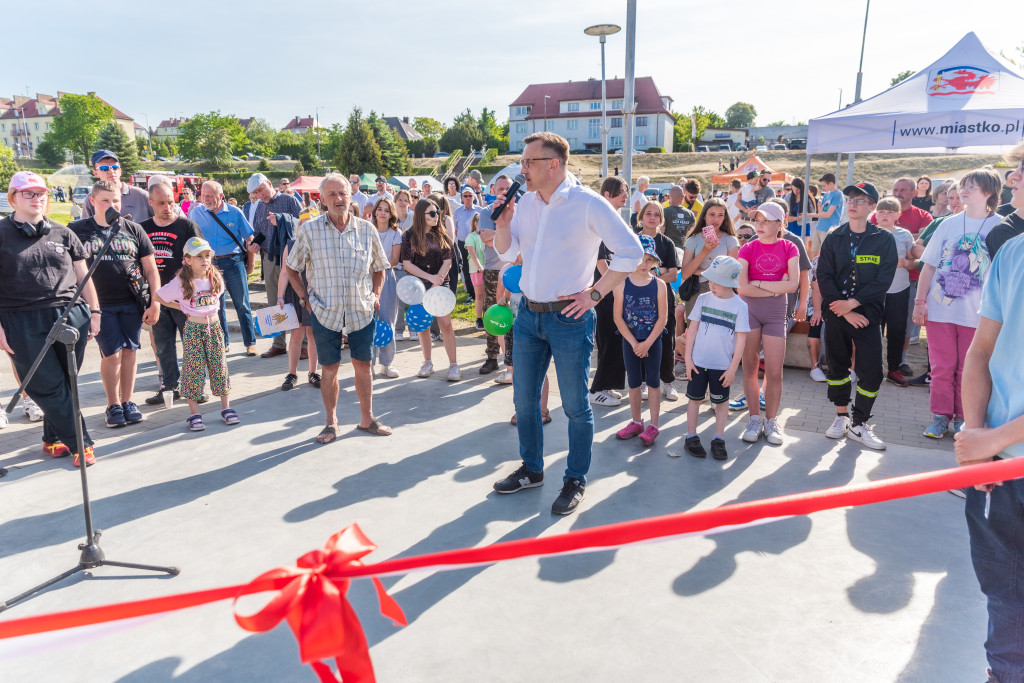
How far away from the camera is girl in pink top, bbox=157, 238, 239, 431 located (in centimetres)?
523

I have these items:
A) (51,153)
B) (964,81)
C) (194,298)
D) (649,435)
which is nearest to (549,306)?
(649,435)

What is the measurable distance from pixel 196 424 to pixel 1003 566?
207 inches

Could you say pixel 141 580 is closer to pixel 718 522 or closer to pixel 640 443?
pixel 718 522

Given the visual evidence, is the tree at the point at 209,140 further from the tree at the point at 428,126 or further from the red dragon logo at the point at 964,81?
the red dragon logo at the point at 964,81

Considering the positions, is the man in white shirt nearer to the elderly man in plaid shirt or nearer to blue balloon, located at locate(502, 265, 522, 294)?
blue balloon, located at locate(502, 265, 522, 294)

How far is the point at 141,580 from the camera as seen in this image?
3.07 m

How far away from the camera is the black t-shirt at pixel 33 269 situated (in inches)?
166

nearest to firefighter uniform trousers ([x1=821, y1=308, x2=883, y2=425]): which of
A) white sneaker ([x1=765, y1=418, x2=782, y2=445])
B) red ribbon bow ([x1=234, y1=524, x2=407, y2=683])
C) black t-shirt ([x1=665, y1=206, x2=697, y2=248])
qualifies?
white sneaker ([x1=765, y1=418, x2=782, y2=445])

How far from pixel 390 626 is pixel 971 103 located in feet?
28.1

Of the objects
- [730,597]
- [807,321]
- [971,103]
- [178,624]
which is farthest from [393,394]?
[971,103]

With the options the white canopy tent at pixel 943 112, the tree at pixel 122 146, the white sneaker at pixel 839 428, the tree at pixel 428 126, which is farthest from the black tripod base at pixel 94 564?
the tree at pixel 428 126

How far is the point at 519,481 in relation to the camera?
3.99 meters

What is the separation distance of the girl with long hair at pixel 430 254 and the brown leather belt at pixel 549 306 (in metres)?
2.84

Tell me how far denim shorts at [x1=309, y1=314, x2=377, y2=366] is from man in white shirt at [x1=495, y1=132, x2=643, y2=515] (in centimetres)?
150
